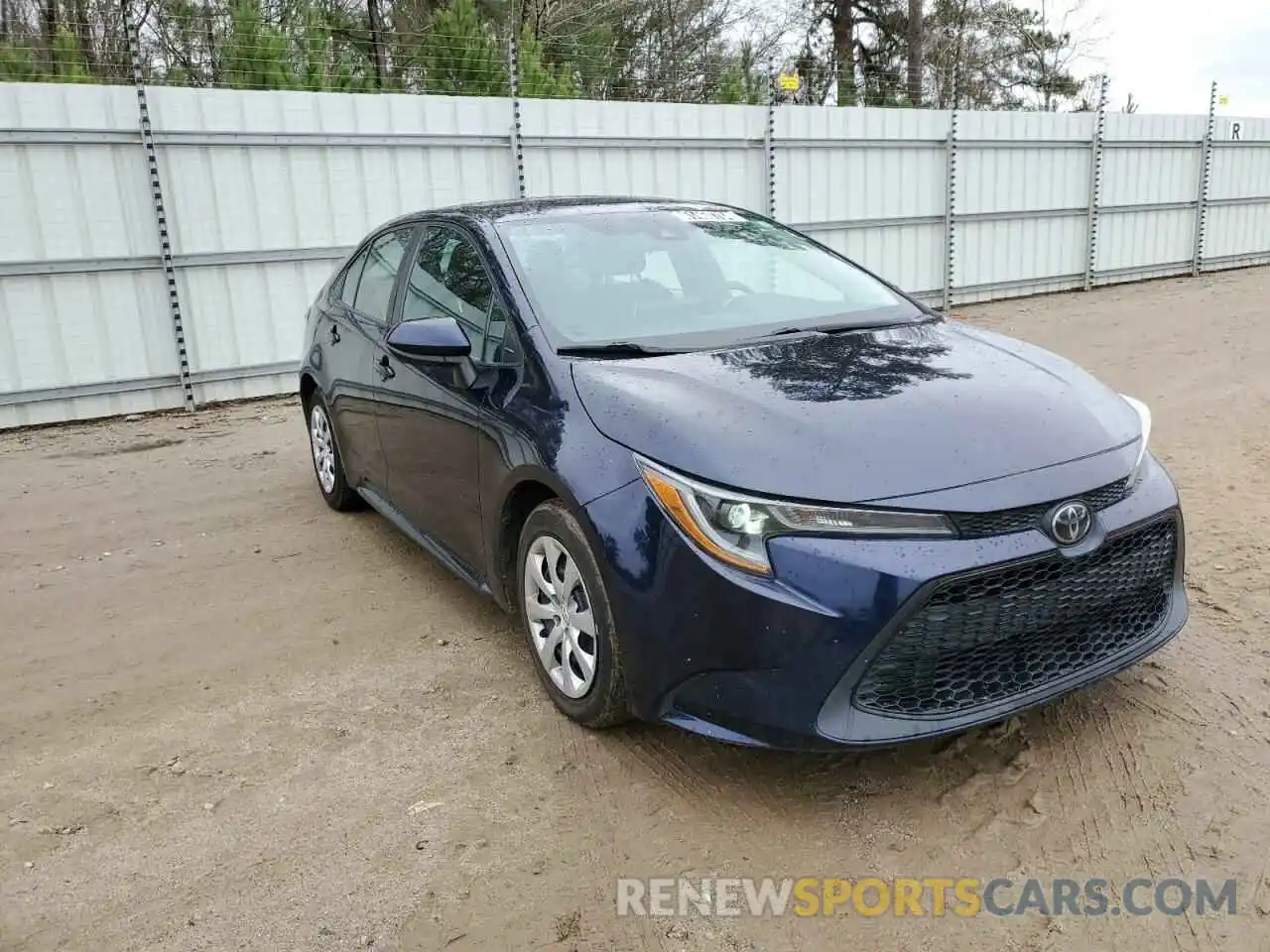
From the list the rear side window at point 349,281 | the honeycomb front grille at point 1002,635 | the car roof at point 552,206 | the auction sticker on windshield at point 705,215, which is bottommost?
the honeycomb front grille at point 1002,635

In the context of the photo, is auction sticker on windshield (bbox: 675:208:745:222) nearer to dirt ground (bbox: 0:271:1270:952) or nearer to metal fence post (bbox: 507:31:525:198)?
dirt ground (bbox: 0:271:1270:952)

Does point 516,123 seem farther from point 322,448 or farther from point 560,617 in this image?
point 560,617

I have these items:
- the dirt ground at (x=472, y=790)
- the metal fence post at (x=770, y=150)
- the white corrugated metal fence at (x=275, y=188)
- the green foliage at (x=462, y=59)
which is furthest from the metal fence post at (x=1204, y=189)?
the dirt ground at (x=472, y=790)

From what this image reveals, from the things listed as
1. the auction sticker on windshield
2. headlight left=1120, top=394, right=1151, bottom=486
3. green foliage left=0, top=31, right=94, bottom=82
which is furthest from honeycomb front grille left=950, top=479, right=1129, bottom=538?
green foliage left=0, top=31, right=94, bottom=82

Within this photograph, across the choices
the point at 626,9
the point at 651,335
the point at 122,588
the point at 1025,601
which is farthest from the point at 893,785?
the point at 626,9

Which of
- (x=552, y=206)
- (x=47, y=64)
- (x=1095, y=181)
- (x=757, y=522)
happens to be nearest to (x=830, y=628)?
(x=757, y=522)

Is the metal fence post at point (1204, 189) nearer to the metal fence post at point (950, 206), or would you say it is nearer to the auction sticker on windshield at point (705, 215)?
the metal fence post at point (950, 206)

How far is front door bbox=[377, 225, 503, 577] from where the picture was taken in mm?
3408

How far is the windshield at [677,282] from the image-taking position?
3.33 metres

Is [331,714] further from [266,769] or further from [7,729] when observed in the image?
[7,729]

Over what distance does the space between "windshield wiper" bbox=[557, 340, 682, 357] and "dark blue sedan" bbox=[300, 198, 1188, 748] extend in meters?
0.01

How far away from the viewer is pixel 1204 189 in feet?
50.3

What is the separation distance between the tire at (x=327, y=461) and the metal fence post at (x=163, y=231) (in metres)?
3.17

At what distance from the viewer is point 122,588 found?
4.43 m
